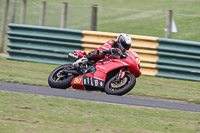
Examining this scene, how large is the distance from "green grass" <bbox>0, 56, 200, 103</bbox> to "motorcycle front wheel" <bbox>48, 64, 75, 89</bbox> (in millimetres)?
450

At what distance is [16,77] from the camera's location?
9.70 m

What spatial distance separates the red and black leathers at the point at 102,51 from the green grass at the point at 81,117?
1.83 metres

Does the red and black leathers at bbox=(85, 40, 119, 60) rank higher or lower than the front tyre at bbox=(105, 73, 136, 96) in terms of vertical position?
higher

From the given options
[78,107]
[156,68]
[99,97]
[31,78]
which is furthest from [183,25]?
[78,107]

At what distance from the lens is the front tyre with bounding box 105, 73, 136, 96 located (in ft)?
26.3

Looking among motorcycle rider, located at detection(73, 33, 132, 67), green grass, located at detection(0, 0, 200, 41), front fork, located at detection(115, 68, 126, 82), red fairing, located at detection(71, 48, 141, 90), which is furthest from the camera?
green grass, located at detection(0, 0, 200, 41)

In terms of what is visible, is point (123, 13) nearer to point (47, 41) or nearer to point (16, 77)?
point (47, 41)

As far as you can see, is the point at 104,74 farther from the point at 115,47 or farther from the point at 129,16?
the point at 129,16

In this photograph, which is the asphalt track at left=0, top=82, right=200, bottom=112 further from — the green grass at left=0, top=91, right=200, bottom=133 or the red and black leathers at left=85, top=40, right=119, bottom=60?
the red and black leathers at left=85, top=40, right=119, bottom=60

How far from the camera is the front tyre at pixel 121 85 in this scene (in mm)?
8023

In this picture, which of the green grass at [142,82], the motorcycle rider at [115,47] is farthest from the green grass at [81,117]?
the green grass at [142,82]

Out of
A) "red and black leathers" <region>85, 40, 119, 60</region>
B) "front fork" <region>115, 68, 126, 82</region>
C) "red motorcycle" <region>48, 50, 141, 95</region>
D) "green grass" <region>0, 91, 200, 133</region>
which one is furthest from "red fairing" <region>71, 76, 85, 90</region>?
"green grass" <region>0, 91, 200, 133</region>

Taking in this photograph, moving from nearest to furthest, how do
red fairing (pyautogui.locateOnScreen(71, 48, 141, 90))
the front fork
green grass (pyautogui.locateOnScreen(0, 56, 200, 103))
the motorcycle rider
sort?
the front fork → red fairing (pyautogui.locateOnScreen(71, 48, 141, 90)) → the motorcycle rider → green grass (pyautogui.locateOnScreen(0, 56, 200, 103))

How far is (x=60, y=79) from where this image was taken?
29.3 feet
